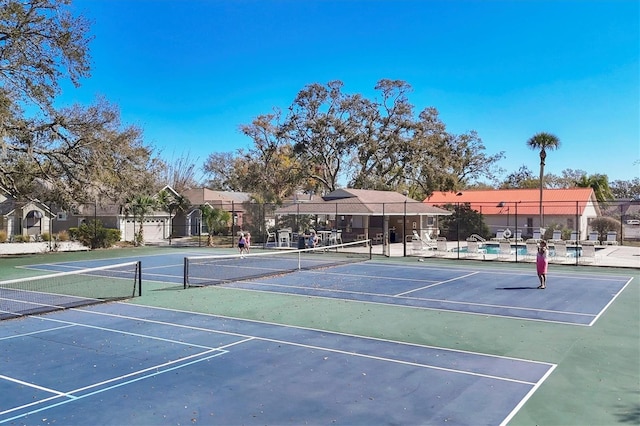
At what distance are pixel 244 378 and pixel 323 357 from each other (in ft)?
5.93

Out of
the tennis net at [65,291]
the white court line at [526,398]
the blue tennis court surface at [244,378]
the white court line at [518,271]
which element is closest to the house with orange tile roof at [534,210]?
the white court line at [518,271]

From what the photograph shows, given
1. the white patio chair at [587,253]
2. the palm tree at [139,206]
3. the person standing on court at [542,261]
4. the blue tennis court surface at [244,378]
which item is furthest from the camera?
the palm tree at [139,206]

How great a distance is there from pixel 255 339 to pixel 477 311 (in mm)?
6430

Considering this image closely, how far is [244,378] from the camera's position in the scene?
28.6 ft

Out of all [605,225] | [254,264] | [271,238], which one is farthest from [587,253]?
[271,238]

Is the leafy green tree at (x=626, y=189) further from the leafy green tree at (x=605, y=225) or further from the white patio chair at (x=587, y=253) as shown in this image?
the white patio chair at (x=587, y=253)

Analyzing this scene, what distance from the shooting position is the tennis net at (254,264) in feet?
66.6

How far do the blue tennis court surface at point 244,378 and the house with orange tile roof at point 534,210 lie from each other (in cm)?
3634

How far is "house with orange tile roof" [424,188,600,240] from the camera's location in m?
46.8

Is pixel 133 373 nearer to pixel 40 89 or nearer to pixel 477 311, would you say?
pixel 477 311

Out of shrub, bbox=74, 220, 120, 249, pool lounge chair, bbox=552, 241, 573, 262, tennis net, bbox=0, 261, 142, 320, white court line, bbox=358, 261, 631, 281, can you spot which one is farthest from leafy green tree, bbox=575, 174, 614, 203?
tennis net, bbox=0, 261, 142, 320

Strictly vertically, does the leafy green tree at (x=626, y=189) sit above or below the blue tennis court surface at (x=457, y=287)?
above

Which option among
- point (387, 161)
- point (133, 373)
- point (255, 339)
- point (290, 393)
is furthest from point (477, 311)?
point (387, 161)

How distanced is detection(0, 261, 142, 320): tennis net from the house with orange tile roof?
31659 millimetres
